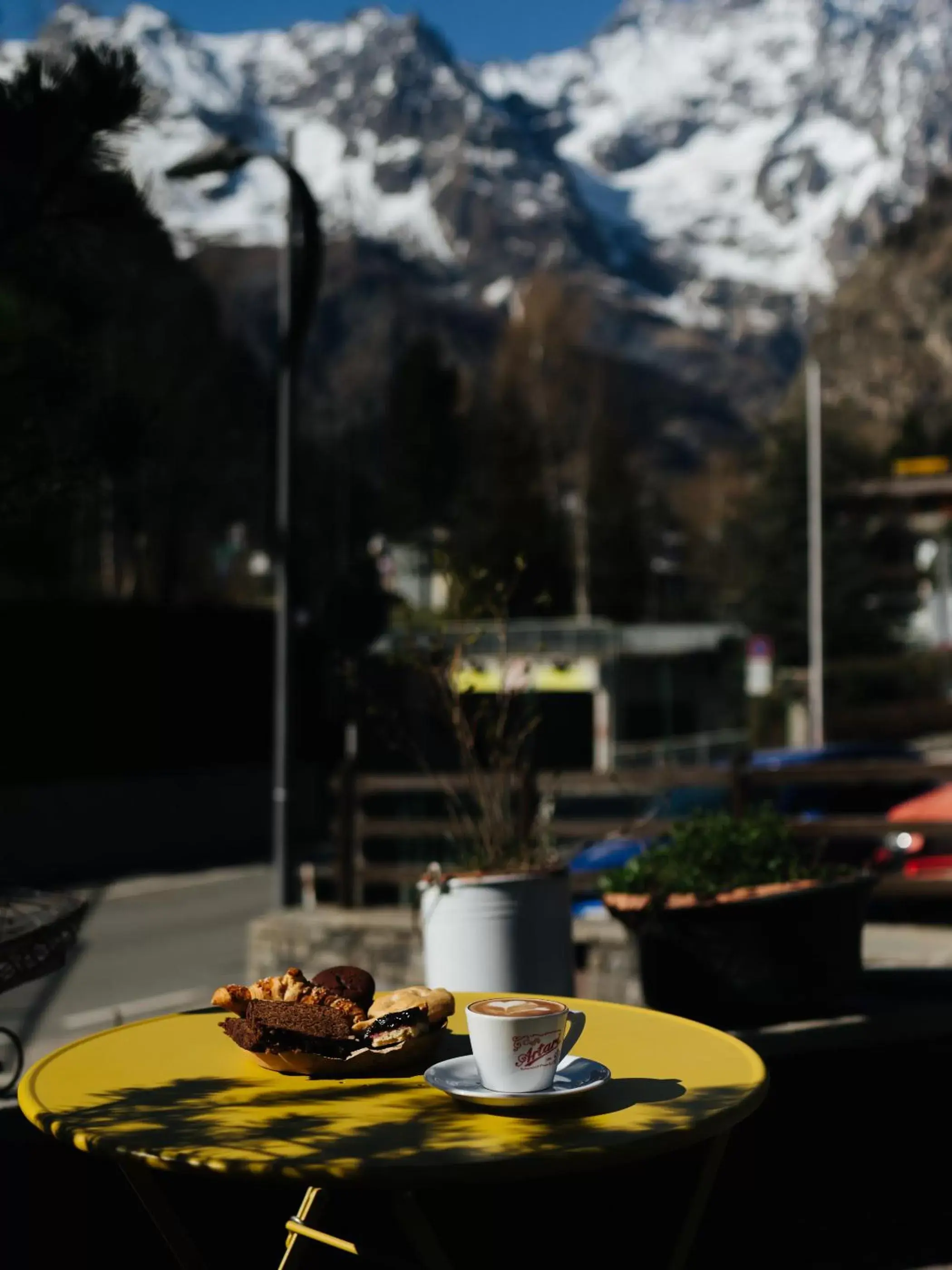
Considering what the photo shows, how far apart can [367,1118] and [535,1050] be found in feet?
1.06

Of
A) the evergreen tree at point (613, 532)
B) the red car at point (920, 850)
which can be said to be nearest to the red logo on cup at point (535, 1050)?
the red car at point (920, 850)

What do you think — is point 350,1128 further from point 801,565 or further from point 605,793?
point 801,565

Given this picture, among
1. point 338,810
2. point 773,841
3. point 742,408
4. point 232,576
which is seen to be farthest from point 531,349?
point 742,408

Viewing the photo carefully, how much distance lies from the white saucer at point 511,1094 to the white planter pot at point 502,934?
1959mm

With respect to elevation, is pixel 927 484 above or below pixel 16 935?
above

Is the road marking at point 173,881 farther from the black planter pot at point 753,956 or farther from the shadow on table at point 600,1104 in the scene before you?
the shadow on table at point 600,1104

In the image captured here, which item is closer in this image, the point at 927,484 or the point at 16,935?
the point at 16,935

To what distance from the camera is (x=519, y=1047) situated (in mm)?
2902

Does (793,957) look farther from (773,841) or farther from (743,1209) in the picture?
(743,1209)

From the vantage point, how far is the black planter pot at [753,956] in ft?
16.1

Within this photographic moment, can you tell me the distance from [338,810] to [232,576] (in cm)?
4160

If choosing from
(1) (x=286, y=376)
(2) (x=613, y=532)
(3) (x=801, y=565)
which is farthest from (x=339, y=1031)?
(2) (x=613, y=532)

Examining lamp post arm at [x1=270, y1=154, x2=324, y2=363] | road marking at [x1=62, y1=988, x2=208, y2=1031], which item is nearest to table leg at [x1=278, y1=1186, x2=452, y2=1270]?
road marking at [x1=62, y1=988, x2=208, y2=1031]

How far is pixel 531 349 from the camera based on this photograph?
60125 mm
